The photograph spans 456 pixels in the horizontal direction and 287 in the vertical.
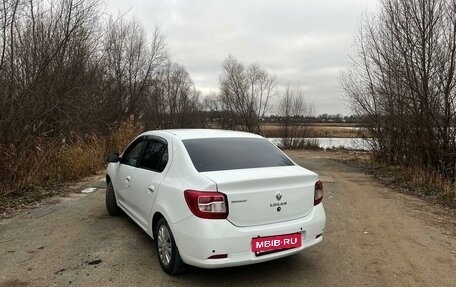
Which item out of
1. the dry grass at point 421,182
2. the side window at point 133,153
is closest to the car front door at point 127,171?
the side window at point 133,153

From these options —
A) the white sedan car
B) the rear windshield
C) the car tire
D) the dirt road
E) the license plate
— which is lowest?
the dirt road

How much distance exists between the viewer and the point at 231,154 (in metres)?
4.75

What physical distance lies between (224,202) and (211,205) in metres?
0.13

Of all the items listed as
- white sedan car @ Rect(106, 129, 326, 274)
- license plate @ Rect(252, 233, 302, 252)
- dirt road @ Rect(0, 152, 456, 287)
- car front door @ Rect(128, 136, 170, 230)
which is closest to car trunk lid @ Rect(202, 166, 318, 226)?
white sedan car @ Rect(106, 129, 326, 274)

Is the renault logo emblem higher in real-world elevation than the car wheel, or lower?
higher

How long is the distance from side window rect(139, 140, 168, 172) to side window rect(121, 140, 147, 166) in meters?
0.27

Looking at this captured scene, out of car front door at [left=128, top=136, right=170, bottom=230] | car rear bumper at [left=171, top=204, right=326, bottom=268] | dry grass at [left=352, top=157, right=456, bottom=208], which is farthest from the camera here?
dry grass at [left=352, top=157, right=456, bottom=208]

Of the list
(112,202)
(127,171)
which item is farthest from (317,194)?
(112,202)

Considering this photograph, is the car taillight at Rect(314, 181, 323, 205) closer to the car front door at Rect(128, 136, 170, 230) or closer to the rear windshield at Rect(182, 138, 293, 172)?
the rear windshield at Rect(182, 138, 293, 172)

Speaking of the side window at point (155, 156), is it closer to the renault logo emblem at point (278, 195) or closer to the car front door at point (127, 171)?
the car front door at point (127, 171)

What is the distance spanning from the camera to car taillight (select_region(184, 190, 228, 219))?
3873 millimetres

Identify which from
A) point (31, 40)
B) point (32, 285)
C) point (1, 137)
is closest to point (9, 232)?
point (32, 285)

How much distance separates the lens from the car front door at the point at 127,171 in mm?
5790

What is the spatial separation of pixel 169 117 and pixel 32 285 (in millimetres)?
36583
